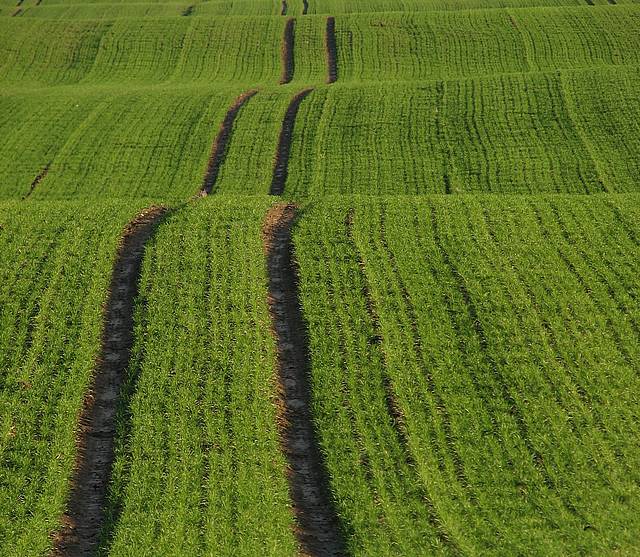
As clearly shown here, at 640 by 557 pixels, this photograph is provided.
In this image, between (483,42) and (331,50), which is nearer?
(483,42)

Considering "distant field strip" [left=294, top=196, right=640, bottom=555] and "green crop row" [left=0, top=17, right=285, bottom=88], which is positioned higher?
"green crop row" [left=0, top=17, right=285, bottom=88]

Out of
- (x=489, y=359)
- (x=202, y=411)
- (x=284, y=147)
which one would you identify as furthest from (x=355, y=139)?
(x=202, y=411)

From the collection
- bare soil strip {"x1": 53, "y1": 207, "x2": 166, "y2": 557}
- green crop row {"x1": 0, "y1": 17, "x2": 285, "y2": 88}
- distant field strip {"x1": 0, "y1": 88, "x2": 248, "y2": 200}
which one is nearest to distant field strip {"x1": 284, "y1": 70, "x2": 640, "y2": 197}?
distant field strip {"x1": 0, "y1": 88, "x2": 248, "y2": 200}

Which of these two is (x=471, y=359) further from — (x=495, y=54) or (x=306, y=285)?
(x=495, y=54)

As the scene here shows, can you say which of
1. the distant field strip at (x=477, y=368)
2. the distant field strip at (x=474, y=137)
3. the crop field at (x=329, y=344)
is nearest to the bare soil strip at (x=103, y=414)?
the crop field at (x=329, y=344)

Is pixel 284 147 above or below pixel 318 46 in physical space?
below

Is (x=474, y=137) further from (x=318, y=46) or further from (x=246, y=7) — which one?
(x=246, y=7)

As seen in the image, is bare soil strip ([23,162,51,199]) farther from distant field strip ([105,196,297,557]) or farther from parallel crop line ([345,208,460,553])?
parallel crop line ([345,208,460,553])
